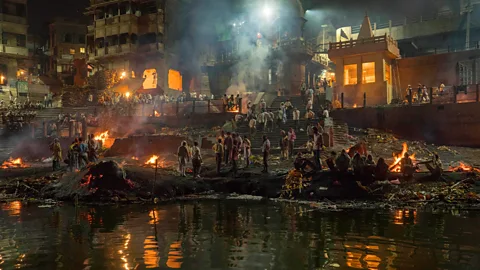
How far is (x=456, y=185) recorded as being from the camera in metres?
13.3

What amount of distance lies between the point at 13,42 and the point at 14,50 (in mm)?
1874

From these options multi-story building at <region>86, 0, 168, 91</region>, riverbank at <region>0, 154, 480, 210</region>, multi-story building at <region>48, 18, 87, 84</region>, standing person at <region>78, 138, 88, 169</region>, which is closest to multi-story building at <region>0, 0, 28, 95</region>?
multi-story building at <region>48, 18, 87, 84</region>

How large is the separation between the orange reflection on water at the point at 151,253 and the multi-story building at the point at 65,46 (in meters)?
57.1

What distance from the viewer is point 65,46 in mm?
60906

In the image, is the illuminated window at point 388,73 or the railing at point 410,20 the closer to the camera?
the illuminated window at point 388,73

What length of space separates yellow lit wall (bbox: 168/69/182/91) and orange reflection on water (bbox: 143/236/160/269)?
41645 millimetres

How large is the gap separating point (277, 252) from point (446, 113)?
2312cm

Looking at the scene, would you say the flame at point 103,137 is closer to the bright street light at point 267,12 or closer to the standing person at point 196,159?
the standing person at point 196,159

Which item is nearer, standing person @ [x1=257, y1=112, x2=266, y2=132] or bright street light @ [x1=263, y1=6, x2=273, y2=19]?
standing person @ [x1=257, y1=112, x2=266, y2=132]

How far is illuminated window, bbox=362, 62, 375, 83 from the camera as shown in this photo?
33.6m

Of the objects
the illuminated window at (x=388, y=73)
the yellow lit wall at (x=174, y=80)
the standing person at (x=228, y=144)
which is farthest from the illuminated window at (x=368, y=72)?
the yellow lit wall at (x=174, y=80)

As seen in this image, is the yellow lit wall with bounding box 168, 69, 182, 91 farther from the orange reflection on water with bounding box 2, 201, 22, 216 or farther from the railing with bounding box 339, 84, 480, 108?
the orange reflection on water with bounding box 2, 201, 22, 216

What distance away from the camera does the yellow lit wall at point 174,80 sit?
159 feet

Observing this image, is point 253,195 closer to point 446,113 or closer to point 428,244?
point 428,244
